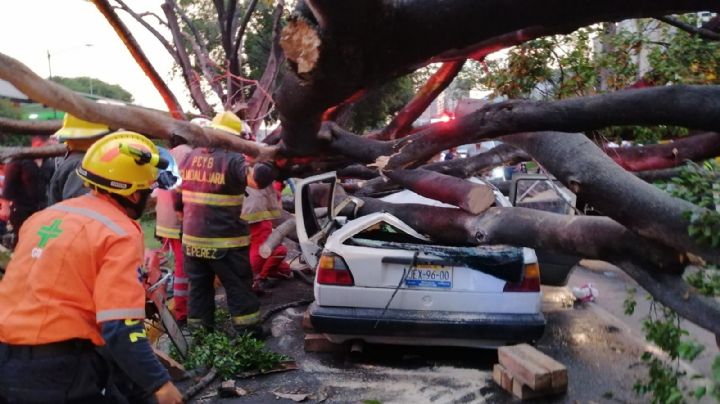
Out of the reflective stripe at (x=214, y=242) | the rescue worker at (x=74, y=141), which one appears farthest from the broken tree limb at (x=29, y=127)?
the reflective stripe at (x=214, y=242)

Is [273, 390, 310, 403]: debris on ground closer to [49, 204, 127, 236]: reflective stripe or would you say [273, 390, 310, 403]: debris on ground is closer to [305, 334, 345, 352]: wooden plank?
[305, 334, 345, 352]: wooden plank

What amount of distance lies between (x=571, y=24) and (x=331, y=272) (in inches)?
134

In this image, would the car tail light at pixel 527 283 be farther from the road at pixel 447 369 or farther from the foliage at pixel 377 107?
the foliage at pixel 377 107

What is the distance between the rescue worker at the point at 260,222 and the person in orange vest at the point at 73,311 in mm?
4425

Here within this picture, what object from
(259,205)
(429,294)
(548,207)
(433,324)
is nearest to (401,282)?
(429,294)

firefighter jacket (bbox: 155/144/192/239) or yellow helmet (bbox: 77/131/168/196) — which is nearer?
yellow helmet (bbox: 77/131/168/196)

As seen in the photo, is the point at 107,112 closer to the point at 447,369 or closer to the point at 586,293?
the point at 447,369

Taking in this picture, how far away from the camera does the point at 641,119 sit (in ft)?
7.71

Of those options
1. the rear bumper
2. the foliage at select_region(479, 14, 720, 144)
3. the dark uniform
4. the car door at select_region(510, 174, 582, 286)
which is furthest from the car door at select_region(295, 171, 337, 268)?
the car door at select_region(510, 174, 582, 286)

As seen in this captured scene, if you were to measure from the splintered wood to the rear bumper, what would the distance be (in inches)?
6.9

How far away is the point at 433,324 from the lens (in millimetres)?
4738

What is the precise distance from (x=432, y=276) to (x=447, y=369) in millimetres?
854

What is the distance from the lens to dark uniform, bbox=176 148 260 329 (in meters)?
5.39

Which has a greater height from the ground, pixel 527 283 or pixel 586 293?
pixel 527 283
